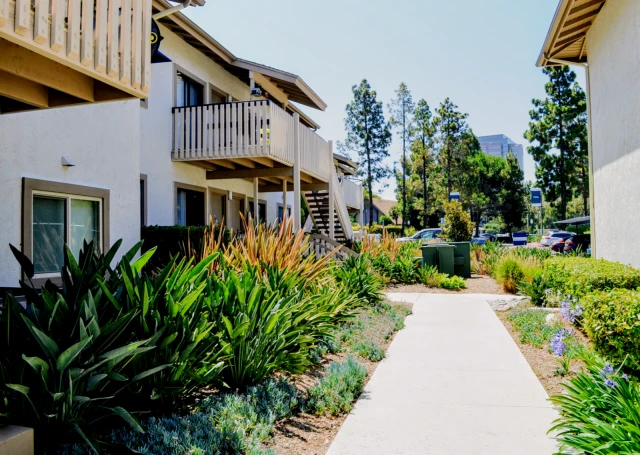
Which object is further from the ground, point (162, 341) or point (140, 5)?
point (140, 5)

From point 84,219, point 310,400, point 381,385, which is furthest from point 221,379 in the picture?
point 84,219

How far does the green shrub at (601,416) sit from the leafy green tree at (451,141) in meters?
42.8

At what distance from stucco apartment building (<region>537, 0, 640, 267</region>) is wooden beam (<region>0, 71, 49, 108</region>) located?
8102mm

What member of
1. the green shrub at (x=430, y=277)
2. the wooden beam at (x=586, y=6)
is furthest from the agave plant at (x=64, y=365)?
the green shrub at (x=430, y=277)

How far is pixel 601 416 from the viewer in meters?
3.79

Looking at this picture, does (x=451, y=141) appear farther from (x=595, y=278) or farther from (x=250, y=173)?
(x=595, y=278)

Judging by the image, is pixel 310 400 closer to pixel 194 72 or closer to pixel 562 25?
pixel 562 25

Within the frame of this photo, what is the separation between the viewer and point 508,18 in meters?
13.1

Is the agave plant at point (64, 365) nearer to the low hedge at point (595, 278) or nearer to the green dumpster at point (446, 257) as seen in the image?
the low hedge at point (595, 278)

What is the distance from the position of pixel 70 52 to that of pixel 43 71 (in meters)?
0.40

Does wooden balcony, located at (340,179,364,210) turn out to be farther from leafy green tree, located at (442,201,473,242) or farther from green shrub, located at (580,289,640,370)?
green shrub, located at (580,289,640,370)

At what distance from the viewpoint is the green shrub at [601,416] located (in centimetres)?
320

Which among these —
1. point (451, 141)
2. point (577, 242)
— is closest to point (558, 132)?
point (451, 141)

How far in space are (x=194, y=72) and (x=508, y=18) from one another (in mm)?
8376
